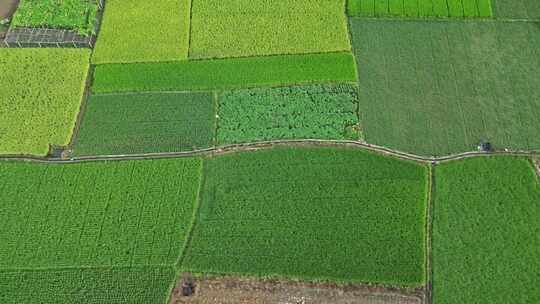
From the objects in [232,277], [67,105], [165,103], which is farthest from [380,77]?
[67,105]

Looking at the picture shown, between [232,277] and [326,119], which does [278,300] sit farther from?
[326,119]

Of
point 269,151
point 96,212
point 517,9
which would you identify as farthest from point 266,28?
point 517,9

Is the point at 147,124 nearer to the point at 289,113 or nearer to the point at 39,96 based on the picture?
the point at 39,96

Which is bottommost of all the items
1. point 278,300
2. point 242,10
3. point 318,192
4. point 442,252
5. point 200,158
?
point 278,300

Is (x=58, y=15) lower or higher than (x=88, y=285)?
higher

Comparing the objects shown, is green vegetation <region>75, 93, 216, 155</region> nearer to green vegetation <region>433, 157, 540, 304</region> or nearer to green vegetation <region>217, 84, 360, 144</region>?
green vegetation <region>217, 84, 360, 144</region>

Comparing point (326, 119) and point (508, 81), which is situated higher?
point (508, 81)
